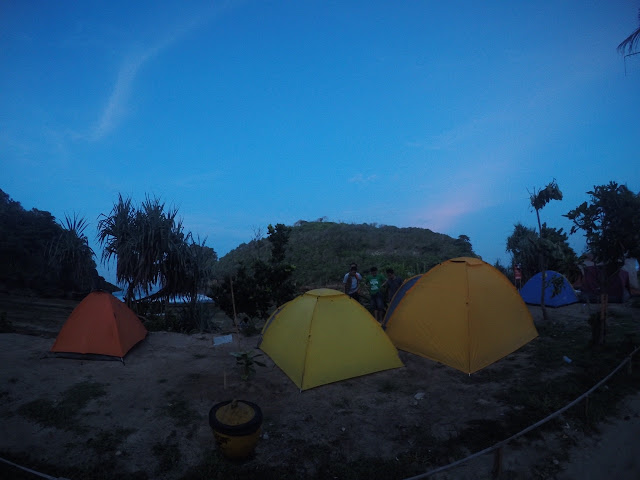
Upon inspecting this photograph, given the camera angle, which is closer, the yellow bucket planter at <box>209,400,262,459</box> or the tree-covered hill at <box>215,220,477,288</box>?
the yellow bucket planter at <box>209,400,262,459</box>

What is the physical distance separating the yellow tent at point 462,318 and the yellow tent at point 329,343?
93cm

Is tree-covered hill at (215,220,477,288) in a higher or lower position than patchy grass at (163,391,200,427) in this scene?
higher

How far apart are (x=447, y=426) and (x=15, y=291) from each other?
20.6m

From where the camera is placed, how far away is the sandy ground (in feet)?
12.1

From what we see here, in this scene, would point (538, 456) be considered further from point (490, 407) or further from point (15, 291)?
point (15, 291)

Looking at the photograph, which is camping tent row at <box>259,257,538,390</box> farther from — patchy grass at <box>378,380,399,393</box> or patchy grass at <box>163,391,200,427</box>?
patchy grass at <box>163,391,200,427</box>

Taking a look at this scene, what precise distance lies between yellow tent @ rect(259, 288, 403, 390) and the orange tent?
3.42 metres

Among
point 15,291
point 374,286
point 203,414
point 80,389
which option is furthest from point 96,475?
point 15,291

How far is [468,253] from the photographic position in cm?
2642

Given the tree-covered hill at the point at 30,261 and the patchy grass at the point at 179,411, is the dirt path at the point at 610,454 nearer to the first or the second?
the patchy grass at the point at 179,411

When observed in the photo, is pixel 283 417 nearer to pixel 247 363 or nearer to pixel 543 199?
pixel 247 363

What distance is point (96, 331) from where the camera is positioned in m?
6.98

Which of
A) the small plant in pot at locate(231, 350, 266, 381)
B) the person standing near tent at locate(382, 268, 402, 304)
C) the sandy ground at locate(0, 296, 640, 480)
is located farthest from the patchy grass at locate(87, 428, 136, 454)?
the person standing near tent at locate(382, 268, 402, 304)

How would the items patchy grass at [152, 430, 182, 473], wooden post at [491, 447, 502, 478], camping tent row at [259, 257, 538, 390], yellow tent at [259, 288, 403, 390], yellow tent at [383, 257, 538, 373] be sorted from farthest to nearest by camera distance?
yellow tent at [383, 257, 538, 373] < camping tent row at [259, 257, 538, 390] < yellow tent at [259, 288, 403, 390] < patchy grass at [152, 430, 182, 473] < wooden post at [491, 447, 502, 478]
